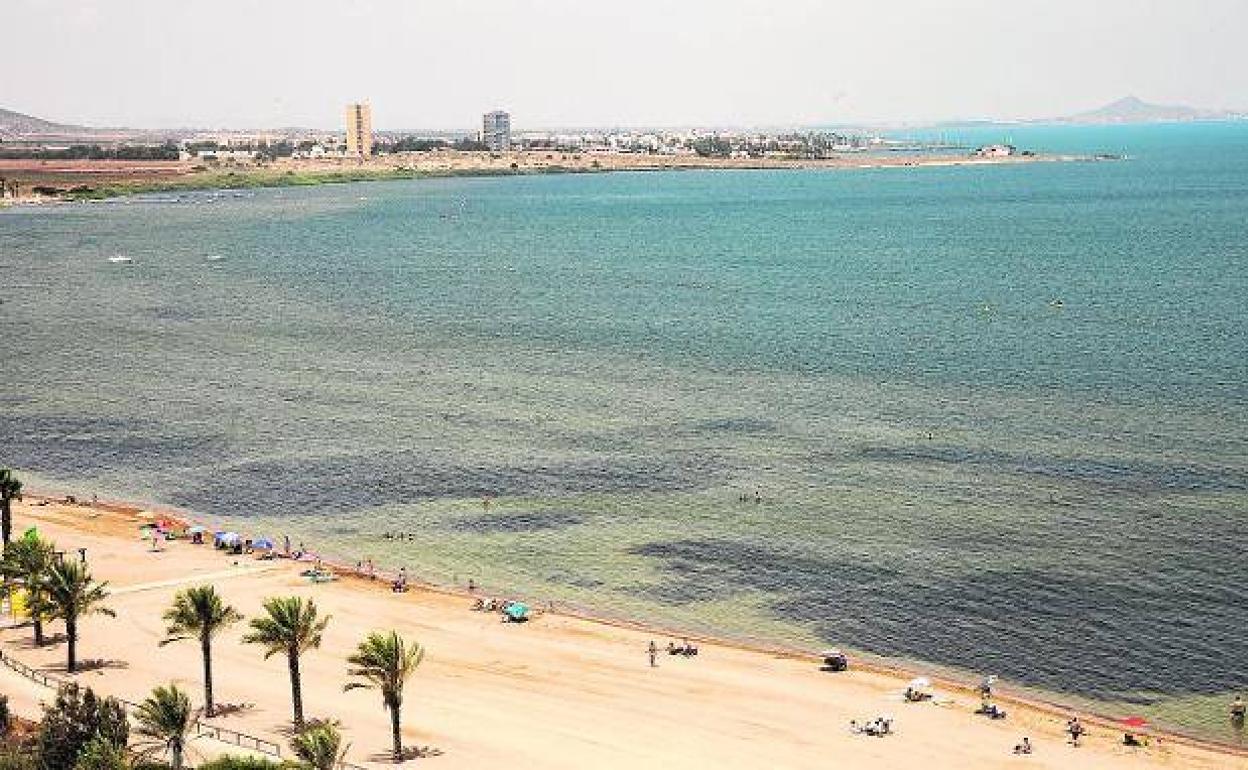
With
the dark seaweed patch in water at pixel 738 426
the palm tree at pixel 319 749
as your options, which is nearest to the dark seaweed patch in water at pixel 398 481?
the dark seaweed patch in water at pixel 738 426

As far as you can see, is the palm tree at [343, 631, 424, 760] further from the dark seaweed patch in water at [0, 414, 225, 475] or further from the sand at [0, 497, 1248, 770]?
the dark seaweed patch in water at [0, 414, 225, 475]

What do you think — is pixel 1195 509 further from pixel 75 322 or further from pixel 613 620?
pixel 75 322

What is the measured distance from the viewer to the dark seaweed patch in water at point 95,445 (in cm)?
9012

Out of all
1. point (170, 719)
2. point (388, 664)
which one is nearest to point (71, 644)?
point (170, 719)

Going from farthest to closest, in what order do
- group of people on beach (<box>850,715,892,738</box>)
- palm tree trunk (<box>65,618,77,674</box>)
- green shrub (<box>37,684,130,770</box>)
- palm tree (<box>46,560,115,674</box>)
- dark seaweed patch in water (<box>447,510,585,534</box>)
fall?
dark seaweed patch in water (<box>447,510,585,534</box>) < palm tree trunk (<box>65,618,77,674</box>) < palm tree (<box>46,560,115,674</box>) < group of people on beach (<box>850,715,892,738</box>) < green shrub (<box>37,684,130,770</box>)

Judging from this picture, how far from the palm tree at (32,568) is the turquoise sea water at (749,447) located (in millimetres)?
18814

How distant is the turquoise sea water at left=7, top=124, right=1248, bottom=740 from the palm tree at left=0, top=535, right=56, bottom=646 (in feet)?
Answer: 61.7

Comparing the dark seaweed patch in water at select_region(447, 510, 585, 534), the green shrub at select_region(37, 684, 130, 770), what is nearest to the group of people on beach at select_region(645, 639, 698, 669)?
the dark seaweed patch in water at select_region(447, 510, 585, 534)

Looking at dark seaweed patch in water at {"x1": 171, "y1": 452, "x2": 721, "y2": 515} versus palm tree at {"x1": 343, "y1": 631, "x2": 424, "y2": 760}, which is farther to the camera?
dark seaweed patch in water at {"x1": 171, "y1": 452, "x2": 721, "y2": 515}

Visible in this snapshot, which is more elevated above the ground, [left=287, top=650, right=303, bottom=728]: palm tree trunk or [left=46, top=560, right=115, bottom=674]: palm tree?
[left=46, top=560, right=115, bottom=674]: palm tree

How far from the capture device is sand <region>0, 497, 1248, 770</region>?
4928 cm

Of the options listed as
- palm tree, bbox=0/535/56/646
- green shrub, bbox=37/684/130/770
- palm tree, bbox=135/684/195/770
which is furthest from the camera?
palm tree, bbox=0/535/56/646

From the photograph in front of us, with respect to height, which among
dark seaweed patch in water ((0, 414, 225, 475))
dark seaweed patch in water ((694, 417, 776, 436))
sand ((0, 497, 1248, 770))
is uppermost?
dark seaweed patch in water ((694, 417, 776, 436))

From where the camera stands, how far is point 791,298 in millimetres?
152625
